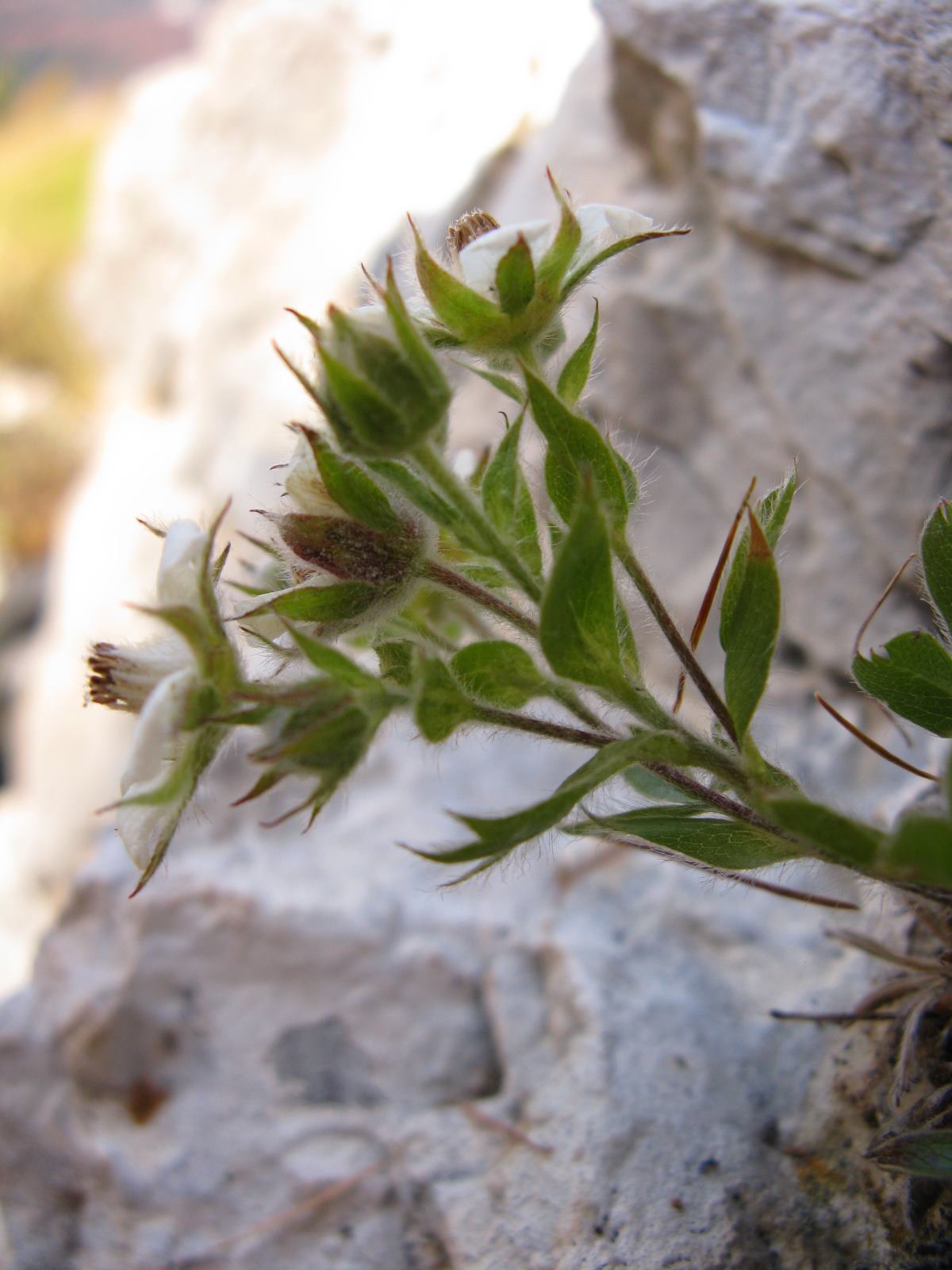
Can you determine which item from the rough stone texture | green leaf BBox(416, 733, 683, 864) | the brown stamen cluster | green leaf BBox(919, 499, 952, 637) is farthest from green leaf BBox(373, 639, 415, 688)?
the rough stone texture

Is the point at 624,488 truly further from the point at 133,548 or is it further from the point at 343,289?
the point at 133,548

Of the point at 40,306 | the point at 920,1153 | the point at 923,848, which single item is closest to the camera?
the point at 923,848

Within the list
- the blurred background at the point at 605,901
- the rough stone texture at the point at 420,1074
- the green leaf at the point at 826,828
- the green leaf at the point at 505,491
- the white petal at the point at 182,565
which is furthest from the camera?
the blurred background at the point at 605,901

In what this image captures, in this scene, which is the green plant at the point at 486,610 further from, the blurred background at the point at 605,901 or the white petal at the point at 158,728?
the blurred background at the point at 605,901

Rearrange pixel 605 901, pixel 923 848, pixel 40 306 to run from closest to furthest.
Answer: pixel 923 848, pixel 605 901, pixel 40 306

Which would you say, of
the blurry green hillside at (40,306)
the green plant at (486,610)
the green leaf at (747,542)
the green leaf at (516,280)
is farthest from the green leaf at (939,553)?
the blurry green hillside at (40,306)

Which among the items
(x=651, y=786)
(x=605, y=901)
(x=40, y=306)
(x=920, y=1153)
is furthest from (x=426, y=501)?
(x=40, y=306)

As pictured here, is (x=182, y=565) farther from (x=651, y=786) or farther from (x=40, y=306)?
(x=40, y=306)
